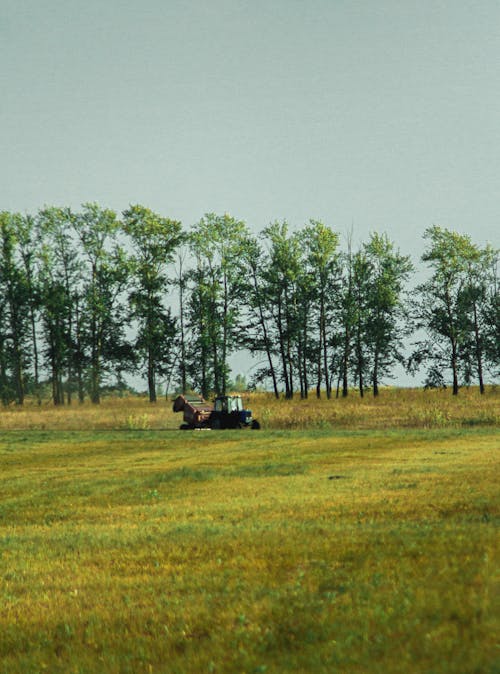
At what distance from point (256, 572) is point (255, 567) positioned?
13.6 inches

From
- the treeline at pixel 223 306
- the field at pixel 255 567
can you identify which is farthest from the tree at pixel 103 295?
the field at pixel 255 567

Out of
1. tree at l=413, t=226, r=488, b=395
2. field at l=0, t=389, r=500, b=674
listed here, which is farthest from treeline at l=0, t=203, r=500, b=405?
field at l=0, t=389, r=500, b=674

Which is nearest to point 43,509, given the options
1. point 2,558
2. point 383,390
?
point 2,558

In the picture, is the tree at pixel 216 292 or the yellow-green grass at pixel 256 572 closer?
the yellow-green grass at pixel 256 572

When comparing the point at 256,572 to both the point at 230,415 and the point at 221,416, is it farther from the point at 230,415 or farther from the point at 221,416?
the point at 221,416

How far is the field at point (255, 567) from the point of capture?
7.88m

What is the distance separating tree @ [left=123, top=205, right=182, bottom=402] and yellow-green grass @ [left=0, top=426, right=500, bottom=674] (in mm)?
54189

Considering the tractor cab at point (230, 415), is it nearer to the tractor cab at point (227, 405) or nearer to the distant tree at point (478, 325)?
the tractor cab at point (227, 405)

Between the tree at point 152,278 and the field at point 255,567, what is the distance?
5108cm

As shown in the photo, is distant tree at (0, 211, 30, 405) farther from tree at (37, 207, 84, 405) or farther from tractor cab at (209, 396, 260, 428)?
tractor cab at (209, 396, 260, 428)

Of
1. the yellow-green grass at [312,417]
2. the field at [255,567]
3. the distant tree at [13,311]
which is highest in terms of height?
the distant tree at [13,311]

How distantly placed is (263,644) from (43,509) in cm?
1350

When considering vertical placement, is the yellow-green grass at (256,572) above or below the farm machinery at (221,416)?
below

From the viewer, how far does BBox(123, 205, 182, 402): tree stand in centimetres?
7919
